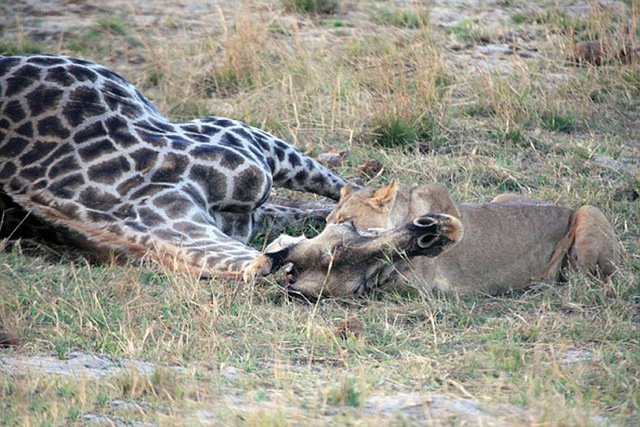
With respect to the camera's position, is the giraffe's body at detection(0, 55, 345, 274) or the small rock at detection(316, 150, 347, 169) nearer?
the giraffe's body at detection(0, 55, 345, 274)

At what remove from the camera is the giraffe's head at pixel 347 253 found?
15.5ft

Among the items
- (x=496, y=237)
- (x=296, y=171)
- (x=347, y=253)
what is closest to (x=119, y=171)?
(x=296, y=171)

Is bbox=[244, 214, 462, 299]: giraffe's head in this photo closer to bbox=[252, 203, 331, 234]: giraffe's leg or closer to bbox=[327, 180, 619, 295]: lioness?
bbox=[327, 180, 619, 295]: lioness

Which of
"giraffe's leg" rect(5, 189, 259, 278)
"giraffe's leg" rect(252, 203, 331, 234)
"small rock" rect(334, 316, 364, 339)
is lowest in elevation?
"giraffe's leg" rect(252, 203, 331, 234)

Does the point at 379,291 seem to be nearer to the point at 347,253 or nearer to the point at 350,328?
the point at 347,253

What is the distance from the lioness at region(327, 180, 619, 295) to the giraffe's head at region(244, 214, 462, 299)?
0.96ft

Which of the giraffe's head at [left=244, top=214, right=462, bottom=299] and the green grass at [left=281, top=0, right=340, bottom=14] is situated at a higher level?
the giraffe's head at [left=244, top=214, right=462, bottom=299]

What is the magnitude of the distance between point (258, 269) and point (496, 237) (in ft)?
4.20

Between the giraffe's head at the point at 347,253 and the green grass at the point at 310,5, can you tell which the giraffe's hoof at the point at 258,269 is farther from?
the green grass at the point at 310,5

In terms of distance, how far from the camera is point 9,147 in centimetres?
591

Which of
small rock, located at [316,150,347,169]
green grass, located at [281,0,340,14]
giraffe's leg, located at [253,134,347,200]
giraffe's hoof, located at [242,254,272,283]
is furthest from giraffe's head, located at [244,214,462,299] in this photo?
green grass, located at [281,0,340,14]

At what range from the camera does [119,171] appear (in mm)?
5781

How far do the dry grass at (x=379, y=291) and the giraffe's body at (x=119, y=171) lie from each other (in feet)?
0.72

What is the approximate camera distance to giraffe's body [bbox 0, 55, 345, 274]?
18.0 feet
